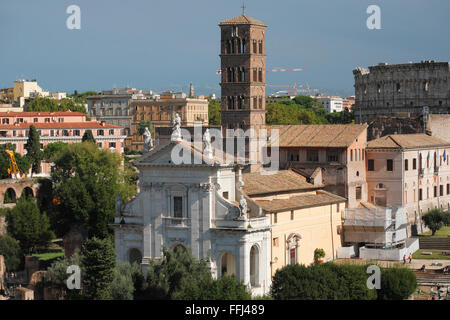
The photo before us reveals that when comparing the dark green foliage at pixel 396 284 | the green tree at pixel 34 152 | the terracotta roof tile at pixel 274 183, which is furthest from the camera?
the green tree at pixel 34 152

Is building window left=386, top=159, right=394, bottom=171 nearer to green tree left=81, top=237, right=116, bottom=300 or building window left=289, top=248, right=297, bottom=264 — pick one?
building window left=289, top=248, right=297, bottom=264

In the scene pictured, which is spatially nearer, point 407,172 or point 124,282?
point 124,282

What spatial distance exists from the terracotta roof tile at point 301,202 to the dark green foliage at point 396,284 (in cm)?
786

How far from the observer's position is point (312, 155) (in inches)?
2810

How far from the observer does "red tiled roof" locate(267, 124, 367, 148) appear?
71.0 meters

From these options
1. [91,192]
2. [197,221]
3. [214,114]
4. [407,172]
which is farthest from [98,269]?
[214,114]

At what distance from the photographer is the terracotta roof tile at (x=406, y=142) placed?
241 feet

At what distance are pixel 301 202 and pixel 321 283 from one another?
1161 centimetres

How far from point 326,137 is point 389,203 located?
21.5 feet

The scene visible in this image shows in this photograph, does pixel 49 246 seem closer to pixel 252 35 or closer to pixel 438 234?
pixel 252 35

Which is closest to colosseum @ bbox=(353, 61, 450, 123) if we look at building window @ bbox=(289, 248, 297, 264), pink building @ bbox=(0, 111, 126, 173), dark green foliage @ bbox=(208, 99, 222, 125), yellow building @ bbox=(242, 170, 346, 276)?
dark green foliage @ bbox=(208, 99, 222, 125)

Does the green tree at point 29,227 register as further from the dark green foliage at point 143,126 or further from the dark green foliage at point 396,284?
the dark green foliage at point 143,126

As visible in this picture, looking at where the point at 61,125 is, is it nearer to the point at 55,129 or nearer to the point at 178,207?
the point at 55,129

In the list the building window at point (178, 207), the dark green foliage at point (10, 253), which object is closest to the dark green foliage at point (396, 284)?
the building window at point (178, 207)
